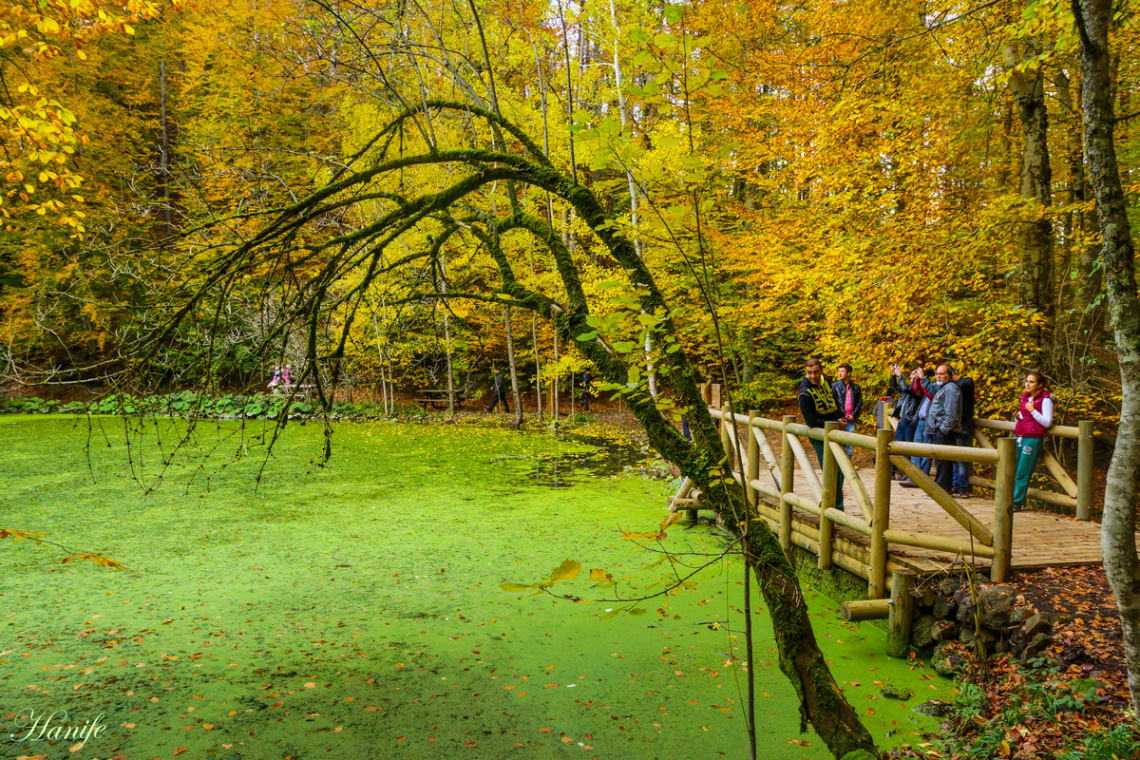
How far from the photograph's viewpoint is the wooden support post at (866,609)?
3.68m

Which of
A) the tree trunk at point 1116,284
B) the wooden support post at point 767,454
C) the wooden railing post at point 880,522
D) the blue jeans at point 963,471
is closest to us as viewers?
the tree trunk at point 1116,284

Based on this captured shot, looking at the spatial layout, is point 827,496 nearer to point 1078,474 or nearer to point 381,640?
point 1078,474

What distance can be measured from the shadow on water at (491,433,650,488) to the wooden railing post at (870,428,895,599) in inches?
192

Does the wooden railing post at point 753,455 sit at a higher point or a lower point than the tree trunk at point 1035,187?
lower

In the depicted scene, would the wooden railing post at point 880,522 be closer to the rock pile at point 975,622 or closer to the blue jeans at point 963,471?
the rock pile at point 975,622

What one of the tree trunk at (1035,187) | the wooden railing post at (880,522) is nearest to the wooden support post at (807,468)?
the wooden railing post at (880,522)

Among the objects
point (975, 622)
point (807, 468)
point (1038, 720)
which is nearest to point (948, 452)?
point (975, 622)

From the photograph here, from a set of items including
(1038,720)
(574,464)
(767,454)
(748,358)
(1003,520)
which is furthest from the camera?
(748,358)

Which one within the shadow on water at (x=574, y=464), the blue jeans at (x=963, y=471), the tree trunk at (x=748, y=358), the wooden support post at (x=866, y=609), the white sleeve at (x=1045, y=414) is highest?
the tree trunk at (x=748, y=358)

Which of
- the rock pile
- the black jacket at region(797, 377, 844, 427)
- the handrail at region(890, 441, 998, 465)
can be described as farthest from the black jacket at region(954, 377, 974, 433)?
the rock pile

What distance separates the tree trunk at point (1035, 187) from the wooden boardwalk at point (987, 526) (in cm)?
254

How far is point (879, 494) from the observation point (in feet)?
12.9

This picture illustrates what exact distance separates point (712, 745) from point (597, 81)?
430 inches

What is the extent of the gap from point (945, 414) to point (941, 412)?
42 mm
